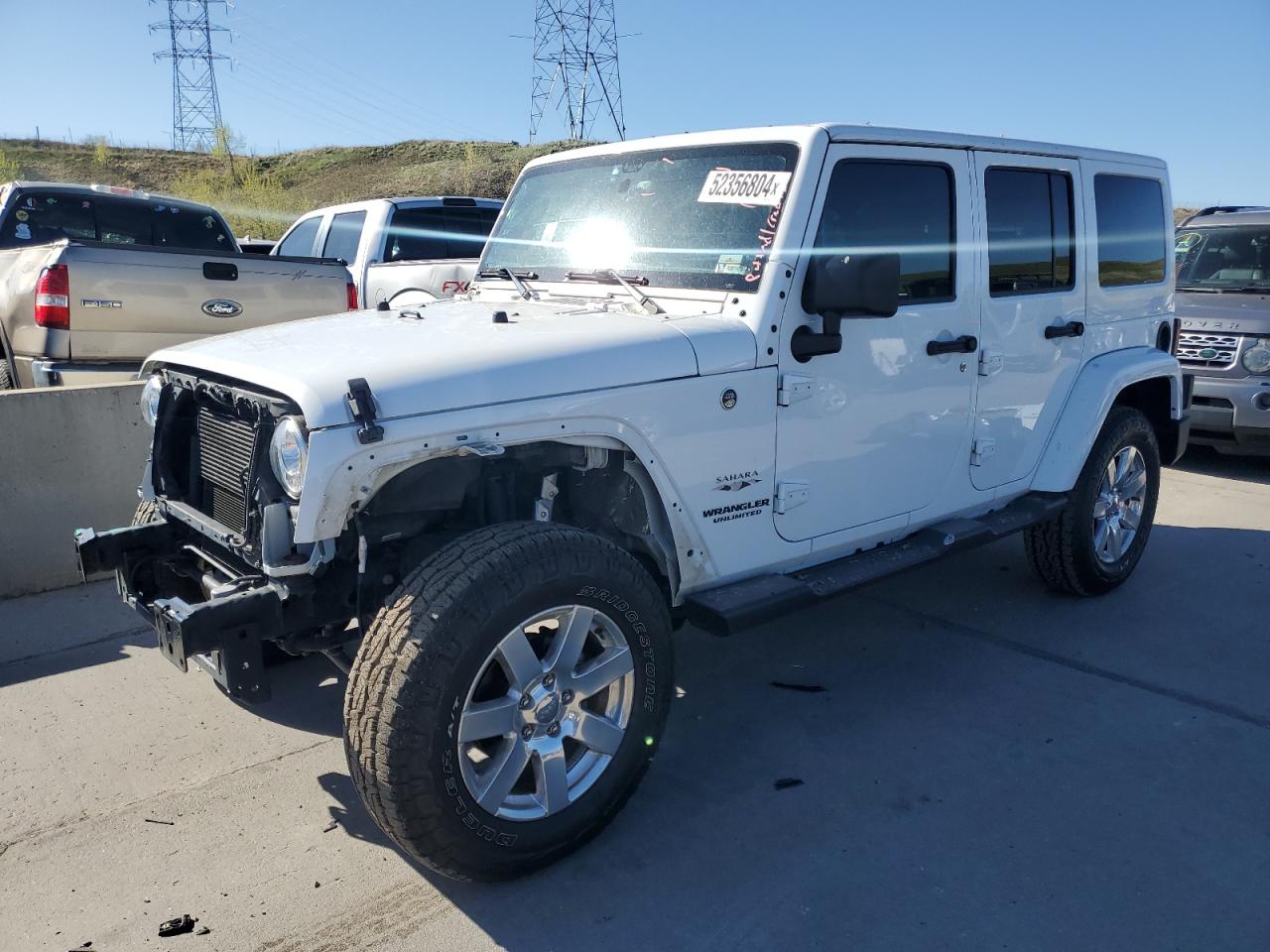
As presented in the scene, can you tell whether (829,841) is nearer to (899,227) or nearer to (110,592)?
(899,227)

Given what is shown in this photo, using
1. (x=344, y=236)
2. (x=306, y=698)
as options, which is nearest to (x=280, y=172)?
(x=344, y=236)

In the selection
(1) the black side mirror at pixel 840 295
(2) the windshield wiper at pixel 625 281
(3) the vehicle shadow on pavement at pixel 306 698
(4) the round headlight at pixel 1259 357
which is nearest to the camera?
(1) the black side mirror at pixel 840 295

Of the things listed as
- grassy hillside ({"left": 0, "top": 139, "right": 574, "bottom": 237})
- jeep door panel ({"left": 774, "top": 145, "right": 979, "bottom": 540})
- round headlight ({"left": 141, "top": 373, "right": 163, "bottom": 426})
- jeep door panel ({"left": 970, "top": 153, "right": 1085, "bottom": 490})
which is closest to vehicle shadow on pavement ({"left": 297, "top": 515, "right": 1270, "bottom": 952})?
jeep door panel ({"left": 774, "top": 145, "right": 979, "bottom": 540})

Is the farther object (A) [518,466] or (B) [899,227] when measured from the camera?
(B) [899,227]

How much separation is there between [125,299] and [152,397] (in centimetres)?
293

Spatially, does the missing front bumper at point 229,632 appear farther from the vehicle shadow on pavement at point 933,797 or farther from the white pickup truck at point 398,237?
the white pickup truck at point 398,237

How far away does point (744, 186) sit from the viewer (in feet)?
11.6

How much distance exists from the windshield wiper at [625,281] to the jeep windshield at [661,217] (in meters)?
0.01

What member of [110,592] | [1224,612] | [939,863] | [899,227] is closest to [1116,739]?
[939,863]

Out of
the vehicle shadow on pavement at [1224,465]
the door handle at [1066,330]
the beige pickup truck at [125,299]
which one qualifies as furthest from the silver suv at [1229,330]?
the beige pickup truck at [125,299]

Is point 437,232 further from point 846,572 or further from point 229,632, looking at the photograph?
point 229,632

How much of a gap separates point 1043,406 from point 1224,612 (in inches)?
61.8

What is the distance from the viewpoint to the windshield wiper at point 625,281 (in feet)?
11.3

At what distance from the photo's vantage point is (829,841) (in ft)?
9.95
